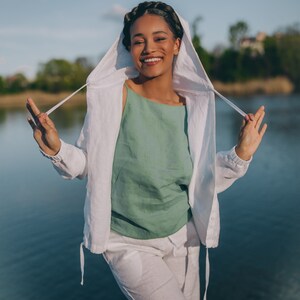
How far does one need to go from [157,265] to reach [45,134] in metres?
0.71

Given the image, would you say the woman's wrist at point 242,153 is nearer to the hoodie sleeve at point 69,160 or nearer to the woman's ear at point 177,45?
the woman's ear at point 177,45

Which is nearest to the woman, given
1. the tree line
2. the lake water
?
the lake water

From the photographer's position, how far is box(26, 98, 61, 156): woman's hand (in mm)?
1505

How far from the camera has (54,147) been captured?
1.51m

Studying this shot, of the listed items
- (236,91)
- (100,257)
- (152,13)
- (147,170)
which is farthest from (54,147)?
(236,91)

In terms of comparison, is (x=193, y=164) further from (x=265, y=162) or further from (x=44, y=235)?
(x=265, y=162)

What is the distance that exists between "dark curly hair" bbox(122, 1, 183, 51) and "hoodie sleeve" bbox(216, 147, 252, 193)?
0.60 meters

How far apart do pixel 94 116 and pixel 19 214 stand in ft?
10.4

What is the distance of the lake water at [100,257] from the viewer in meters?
2.72

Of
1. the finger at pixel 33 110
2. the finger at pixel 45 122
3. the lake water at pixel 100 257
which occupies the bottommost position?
the lake water at pixel 100 257

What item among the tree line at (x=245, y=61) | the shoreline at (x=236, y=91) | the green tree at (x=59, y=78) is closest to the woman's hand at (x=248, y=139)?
the shoreline at (x=236, y=91)

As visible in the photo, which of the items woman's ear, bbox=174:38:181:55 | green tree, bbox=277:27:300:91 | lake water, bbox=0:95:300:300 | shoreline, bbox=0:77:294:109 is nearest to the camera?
woman's ear, bbox=174:38:181:55

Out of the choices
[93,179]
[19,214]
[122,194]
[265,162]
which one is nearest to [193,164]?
[122,194]

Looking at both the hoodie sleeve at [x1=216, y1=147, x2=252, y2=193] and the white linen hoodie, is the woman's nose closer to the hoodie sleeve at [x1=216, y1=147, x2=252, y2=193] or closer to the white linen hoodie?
the white linen hoodie
